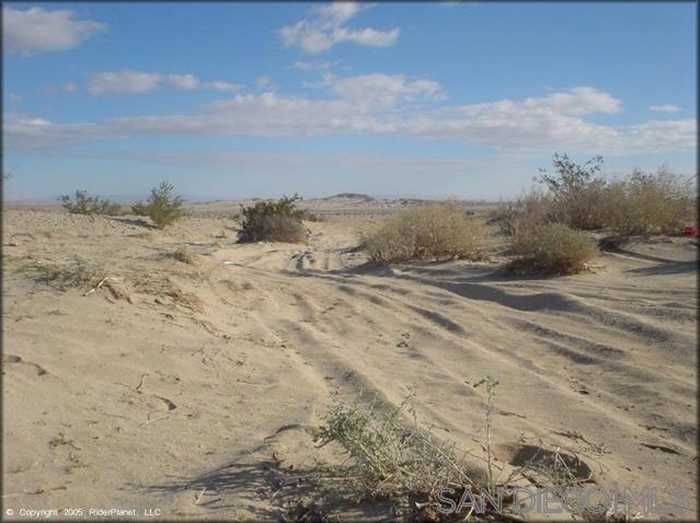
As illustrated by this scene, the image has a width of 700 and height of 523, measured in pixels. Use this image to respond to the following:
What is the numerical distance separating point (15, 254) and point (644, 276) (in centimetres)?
775

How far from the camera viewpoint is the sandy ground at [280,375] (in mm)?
2748

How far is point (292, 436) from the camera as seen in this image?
3252 mm

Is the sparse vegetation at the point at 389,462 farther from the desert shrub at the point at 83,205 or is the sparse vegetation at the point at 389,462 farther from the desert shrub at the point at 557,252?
the desert shrub at the point at 83,205

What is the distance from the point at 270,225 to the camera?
1645 cm

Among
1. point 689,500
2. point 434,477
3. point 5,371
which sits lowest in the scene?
point 689,500

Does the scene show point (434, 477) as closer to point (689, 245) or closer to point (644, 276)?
point (644, 276)

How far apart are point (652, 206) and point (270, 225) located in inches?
376

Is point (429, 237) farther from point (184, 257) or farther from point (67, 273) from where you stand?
point (67, 273)

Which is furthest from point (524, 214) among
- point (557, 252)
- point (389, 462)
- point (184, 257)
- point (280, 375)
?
point (389, 462)

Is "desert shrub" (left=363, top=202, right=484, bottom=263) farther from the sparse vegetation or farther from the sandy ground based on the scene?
the sparse vegetation

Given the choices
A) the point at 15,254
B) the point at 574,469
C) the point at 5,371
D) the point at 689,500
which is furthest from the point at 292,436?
the point at 15,254

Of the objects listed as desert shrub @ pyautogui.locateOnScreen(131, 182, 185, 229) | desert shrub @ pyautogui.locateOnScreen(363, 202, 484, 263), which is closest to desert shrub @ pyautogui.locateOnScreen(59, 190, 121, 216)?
desert shrub @ pyautogui.locateOnScreen(131, 182, 185, 229)

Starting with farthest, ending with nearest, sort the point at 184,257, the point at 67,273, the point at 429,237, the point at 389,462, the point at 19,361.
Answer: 1. the point at 429,237
2. the point at 184,257
3. the point at 67,273
4. the point at 19,361
5. the point at 389,462

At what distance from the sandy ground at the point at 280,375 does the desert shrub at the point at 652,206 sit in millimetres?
3595
